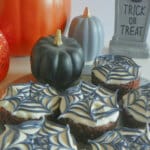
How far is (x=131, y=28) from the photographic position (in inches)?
47.8

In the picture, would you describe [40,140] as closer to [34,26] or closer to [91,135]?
[91,135]

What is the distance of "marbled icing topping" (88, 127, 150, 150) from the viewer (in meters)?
0.75

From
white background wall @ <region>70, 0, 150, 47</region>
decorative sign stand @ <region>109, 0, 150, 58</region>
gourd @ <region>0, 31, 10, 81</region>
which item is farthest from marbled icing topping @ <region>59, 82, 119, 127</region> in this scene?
white background wall @ <region>70, 0, 150, 47</region>

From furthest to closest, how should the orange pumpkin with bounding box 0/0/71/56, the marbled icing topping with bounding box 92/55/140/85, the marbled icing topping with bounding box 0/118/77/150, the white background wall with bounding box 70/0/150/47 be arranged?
1. the white background wall with bounding box 70/0/150/47
2. the orange pumpkin with bounding box 0/0/71/56
3. the marbled icing topping with bounding box 92/55/140/85
4. the marbled icing topping with bounding box 0/118/77/150

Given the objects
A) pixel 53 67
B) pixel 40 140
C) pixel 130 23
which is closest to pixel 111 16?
pixel 130 23

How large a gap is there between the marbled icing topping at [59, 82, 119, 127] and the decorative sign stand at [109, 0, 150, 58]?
356 mm

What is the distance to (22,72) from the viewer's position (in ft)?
3.73

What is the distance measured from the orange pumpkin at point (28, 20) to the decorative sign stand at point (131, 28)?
6.7 inches

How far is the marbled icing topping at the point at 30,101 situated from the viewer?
2.73 feet

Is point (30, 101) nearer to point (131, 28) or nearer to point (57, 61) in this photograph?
point (57, 61)

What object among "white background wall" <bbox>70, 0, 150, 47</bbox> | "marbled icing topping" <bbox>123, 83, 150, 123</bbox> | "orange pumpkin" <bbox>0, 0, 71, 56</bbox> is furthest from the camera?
"white background wall" <bbox>70, 0, 150, 47</bbox>

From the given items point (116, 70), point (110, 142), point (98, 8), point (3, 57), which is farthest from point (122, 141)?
point (98, 8)

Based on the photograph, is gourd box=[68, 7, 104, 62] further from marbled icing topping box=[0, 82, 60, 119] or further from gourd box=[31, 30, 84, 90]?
marbled icing topping box=[0, 82, 60, 119]

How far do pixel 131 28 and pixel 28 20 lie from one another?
320mm
